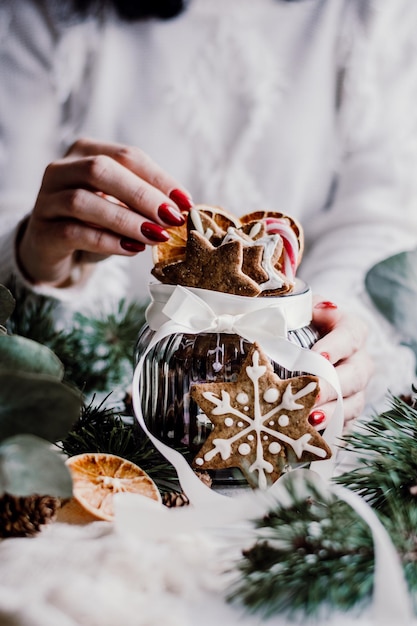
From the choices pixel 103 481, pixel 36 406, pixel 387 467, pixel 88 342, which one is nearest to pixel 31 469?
pixel 36 406

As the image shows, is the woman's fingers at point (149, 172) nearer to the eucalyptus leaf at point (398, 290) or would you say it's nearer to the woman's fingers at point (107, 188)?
the woman's fingers at point (107, 188)

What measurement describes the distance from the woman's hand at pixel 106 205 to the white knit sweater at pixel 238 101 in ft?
1.34

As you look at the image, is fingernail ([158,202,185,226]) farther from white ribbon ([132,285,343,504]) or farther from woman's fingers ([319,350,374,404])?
woman's fingers ([319,350,374,404])

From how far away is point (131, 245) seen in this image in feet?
2.30

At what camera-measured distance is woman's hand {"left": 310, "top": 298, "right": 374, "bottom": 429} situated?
630 mm

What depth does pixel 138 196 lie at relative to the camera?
0.67 meters

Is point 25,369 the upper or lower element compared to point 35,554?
upper

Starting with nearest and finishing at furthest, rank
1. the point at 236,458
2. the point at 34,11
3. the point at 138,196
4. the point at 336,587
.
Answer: the point at 336,587
the point at 236,458
the point at 138,196
the point at 34,11

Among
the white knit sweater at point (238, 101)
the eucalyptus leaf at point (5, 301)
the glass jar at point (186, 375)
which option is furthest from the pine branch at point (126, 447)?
the white knit sweater at point (238, 101)

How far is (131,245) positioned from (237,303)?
21 centimetres

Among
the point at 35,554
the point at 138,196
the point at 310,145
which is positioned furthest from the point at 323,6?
the point at 35,554

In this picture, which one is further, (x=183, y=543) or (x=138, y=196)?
(x=138, y=196)

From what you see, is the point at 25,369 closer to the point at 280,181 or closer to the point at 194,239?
the point at 194,239

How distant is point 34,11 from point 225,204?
21.0 inches
